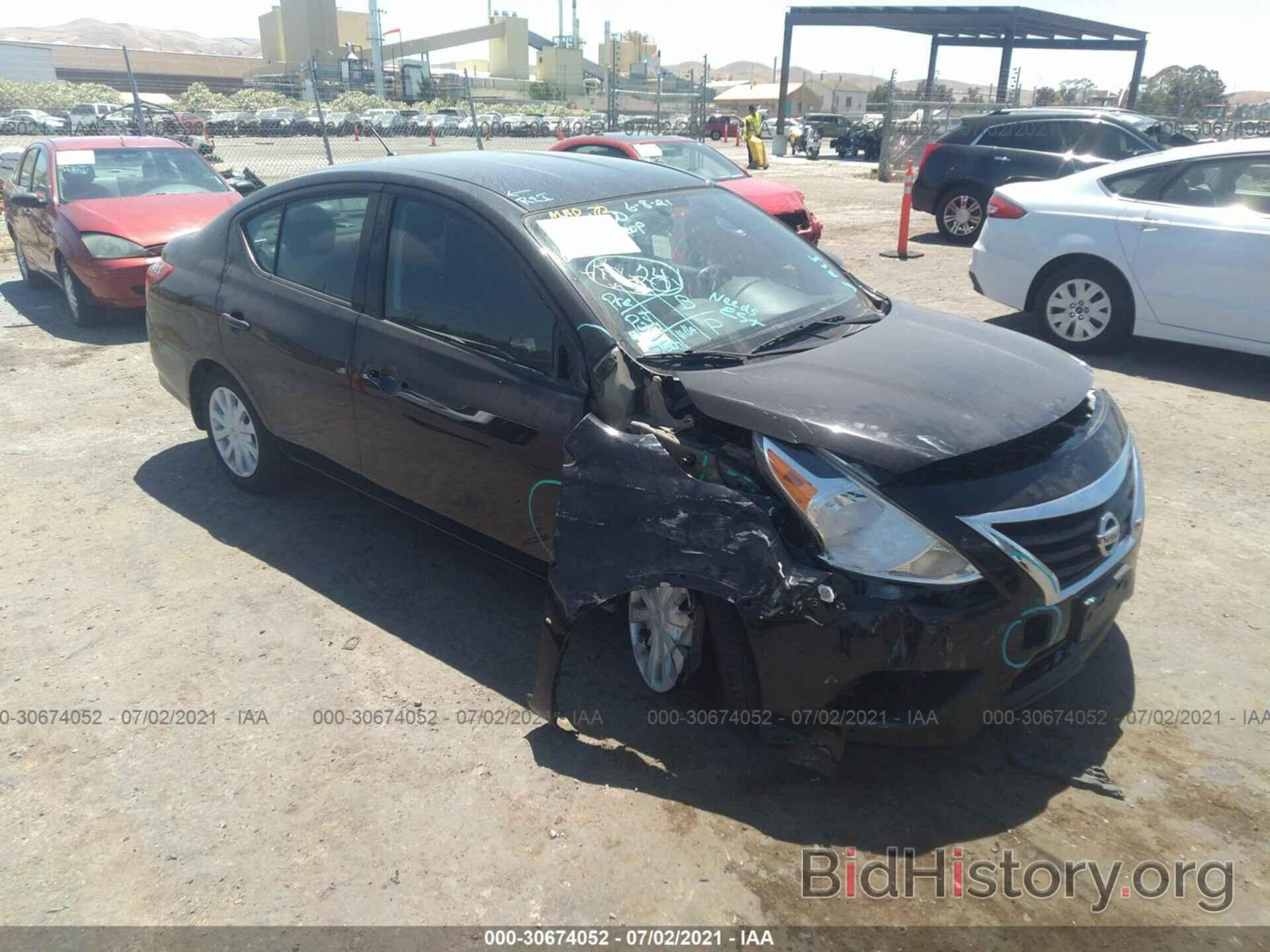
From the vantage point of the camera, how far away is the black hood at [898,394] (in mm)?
2631

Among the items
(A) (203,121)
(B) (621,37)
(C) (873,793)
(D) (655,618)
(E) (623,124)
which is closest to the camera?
(C) (873,793)

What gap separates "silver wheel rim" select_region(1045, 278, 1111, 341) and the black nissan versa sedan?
3883 millimetres

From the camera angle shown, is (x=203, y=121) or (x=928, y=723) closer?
(x=928, y=723)

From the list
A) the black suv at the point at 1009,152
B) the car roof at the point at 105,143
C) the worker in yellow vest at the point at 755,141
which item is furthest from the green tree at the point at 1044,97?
the car roof at the point at 105,143

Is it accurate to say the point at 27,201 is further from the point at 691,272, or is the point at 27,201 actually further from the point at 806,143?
the point at 806,143

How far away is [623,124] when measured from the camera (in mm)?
28766

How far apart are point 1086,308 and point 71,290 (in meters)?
8.70

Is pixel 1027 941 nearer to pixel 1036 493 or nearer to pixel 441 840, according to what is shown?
pixel 1036 493

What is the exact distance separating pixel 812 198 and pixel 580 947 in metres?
18.1

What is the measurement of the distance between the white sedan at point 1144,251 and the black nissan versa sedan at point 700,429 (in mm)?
3614

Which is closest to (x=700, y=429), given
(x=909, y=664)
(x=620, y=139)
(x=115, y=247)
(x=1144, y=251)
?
(x=909, y=664)

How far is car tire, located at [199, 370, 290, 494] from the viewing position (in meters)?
4.68

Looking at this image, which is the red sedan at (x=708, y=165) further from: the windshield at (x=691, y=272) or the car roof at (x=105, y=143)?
the windshield at (x=691, y=272)

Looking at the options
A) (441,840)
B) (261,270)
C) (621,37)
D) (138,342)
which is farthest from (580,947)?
(621,37)
